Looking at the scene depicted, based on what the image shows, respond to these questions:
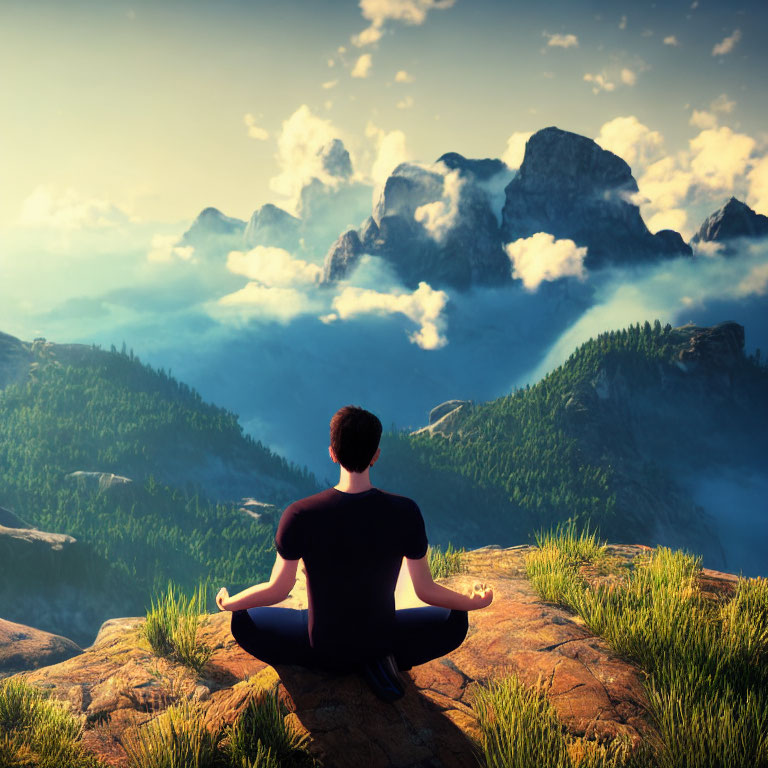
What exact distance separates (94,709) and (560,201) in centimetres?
16638

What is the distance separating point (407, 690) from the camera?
4.55 metres

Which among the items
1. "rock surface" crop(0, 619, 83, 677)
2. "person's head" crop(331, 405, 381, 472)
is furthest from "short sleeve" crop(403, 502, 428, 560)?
"rock surface" crop(0, 619, 83, 677)

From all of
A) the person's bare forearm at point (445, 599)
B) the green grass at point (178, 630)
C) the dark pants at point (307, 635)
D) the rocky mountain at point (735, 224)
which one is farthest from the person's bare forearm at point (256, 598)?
the rocky mountain at point (735, 224)

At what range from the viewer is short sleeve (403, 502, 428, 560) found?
13.1 feet

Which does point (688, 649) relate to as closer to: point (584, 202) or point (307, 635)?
point (307, 635)

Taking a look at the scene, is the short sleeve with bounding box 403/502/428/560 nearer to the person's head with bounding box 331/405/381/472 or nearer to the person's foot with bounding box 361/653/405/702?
the person's head with bounding box 331/405/381/472

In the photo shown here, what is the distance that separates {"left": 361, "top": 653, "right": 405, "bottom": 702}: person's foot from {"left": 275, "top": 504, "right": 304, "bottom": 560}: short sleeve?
3.73 feet

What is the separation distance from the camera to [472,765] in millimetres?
4082

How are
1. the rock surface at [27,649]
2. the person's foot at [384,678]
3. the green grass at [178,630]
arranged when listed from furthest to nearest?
the rock surface at [27,649]
the green grass at [178,630]
the person's foot at [384,678]

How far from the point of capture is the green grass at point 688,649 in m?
3.93

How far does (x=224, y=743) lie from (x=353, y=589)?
4.66ft

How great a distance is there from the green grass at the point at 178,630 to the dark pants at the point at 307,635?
1.29 metres

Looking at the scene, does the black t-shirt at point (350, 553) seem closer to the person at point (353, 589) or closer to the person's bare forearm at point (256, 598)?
the person at point (353, 589)

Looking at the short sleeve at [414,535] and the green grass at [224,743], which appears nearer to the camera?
the green grass at [224,743]
